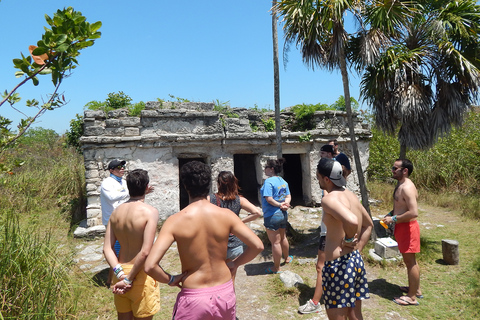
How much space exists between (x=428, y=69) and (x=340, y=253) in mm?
5080

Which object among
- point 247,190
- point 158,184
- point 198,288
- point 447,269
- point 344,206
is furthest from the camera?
point 247,190

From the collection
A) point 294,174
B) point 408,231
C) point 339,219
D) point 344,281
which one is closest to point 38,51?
point 339,219

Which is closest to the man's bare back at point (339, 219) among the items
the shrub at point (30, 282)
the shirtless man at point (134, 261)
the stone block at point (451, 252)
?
the shirtless man at point (134, 261)

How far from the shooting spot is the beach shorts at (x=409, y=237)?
165 inches

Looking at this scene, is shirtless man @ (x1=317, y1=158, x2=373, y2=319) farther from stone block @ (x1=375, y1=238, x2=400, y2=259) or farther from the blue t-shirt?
stone block @ (x1=375, y1=238, x2=400, y2=259)

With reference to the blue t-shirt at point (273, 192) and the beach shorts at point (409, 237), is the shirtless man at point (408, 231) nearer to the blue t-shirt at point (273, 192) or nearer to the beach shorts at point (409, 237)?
the beach shorts at point (409, 237)

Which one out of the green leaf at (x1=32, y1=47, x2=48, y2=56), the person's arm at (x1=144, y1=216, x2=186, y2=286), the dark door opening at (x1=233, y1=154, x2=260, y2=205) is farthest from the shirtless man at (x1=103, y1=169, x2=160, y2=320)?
the dark door opening at (x1=233, y1=154, x2=260, y2=205)

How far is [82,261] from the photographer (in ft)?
20.0

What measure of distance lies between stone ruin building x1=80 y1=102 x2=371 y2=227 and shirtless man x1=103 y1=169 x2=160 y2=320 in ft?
16.9

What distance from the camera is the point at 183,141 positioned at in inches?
322

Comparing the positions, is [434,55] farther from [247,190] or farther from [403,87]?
[247,190]

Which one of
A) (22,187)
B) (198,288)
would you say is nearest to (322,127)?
(198,288)

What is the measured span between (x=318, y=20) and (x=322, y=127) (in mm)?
3733

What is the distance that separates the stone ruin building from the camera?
7695mm
